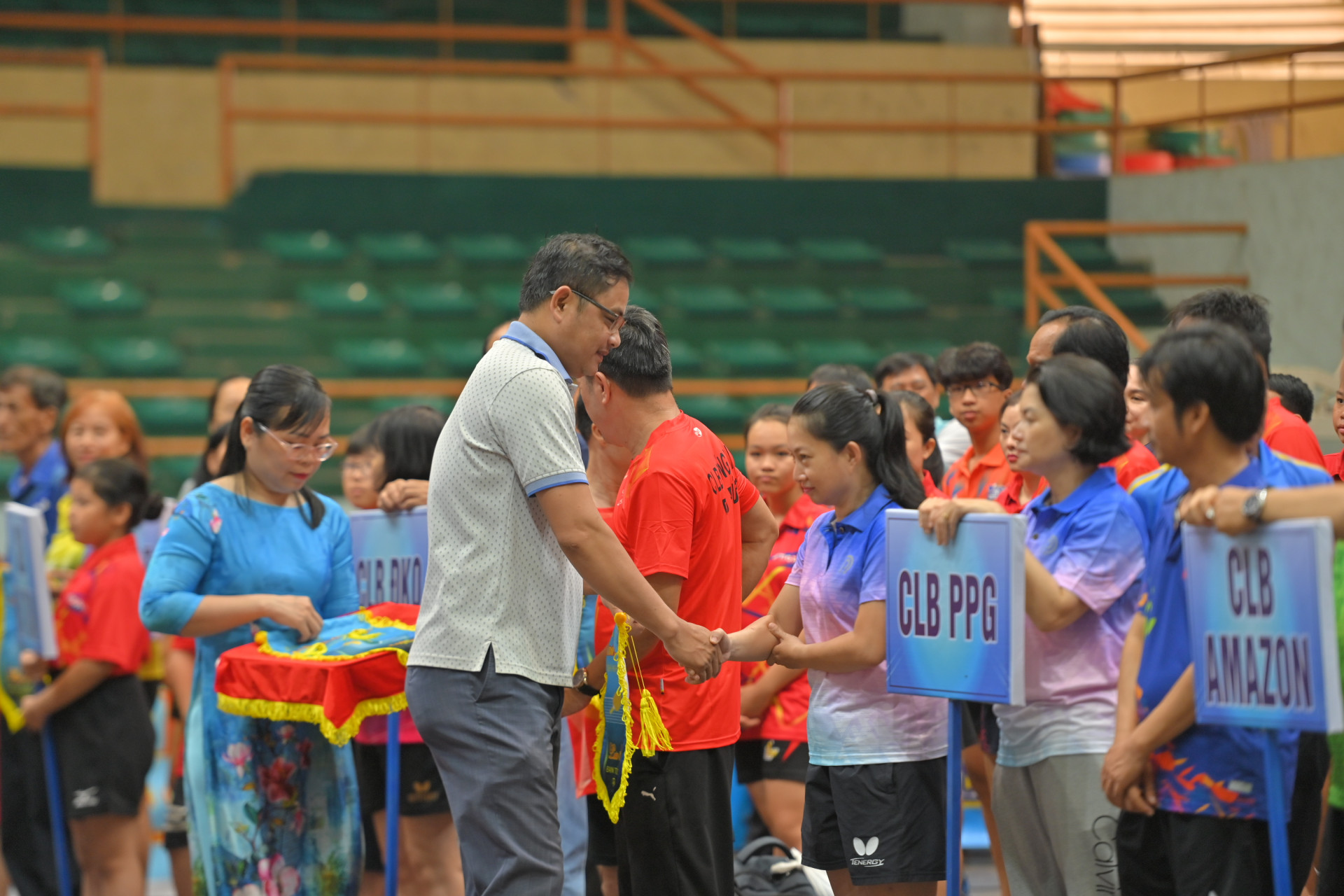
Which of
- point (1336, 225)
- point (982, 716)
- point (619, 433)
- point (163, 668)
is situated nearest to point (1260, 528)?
point (982, 716)

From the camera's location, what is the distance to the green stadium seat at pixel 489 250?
9.51m

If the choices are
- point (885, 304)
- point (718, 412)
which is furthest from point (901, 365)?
point (885, 304)

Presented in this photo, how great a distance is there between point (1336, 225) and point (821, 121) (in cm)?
420

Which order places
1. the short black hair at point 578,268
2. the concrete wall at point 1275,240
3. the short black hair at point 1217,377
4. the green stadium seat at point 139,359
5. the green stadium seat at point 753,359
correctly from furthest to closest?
the green stadium seat at point 753,359, the green stadium seat at point 139,359, the concrete wall at point 1275,240, the short black hair at point 578,268, the short black hair at point 1217,377

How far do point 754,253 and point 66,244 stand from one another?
480cm

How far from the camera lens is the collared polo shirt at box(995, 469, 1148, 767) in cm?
238

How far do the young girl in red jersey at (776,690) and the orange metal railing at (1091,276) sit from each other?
15.5ft

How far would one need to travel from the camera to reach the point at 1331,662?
1.90 metres

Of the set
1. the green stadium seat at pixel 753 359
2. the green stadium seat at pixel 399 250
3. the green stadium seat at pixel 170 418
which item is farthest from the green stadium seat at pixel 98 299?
the green stadium seat at pixel 753 359

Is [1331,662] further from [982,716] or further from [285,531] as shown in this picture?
[285,531]

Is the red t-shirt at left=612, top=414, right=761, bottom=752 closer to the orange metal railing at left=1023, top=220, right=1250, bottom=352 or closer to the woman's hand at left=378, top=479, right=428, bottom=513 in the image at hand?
the woman's hand at left=378, top=479, right=428, bottom=513

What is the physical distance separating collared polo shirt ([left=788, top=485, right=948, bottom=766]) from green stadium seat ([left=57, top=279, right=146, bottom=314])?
7249mm

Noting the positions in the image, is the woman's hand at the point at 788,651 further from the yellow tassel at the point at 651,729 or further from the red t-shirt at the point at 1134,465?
the red t-shirt at the point at 1134,465

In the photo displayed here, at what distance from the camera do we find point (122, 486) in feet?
12.6
